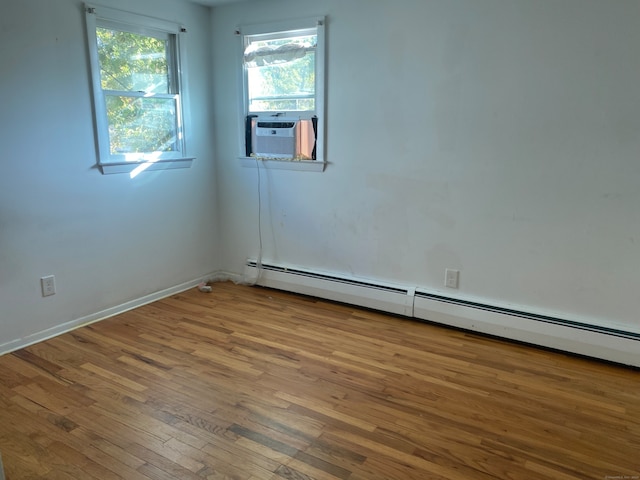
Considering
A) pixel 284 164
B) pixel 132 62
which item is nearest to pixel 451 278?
pixel 284 164

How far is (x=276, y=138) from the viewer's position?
3920mm

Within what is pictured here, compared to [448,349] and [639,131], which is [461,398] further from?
[639,131]

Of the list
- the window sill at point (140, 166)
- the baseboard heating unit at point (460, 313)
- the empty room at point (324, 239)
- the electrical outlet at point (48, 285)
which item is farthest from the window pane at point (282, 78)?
the electrical outlet at point (48, 285)

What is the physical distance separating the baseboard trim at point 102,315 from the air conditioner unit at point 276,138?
1.23m

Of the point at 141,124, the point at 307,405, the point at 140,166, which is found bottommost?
the point at 307,405

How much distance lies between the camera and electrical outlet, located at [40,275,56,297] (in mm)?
3135

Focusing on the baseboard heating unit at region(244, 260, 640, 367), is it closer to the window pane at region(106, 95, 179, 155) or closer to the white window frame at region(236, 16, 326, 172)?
the white window frame at region(236, 16, 326, 172)

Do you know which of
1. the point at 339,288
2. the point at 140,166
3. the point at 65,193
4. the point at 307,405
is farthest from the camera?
the point at 339,288

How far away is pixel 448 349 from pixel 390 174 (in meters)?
1.28

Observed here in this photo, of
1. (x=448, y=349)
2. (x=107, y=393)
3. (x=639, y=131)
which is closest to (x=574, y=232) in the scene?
(x=639, y=131)

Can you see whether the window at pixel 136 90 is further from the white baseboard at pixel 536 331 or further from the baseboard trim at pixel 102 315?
the white baseboard at pixel 536 331

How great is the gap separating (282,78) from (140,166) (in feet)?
4.28

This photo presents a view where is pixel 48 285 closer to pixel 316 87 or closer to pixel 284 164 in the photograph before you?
pixel 284 164

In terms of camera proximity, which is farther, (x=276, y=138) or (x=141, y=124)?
(x=276, y=138)
